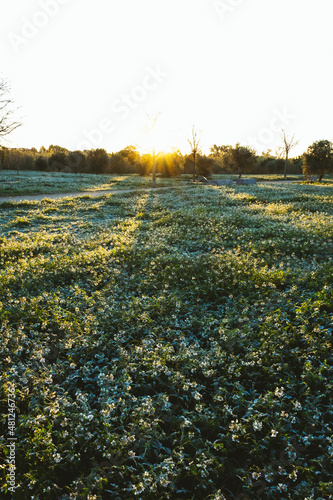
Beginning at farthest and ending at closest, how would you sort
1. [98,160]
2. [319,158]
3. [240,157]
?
[98,160] → [240,157] → [319,158]

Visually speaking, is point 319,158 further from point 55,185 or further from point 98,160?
point 98,160

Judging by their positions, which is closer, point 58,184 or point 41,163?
point 58,184

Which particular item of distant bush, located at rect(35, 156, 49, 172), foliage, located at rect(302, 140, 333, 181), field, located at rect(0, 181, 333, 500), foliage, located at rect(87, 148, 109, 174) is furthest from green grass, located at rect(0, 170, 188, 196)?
distant bush, located at rect(35, 156, 49, 172)

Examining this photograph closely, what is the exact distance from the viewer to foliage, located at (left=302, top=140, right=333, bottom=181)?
48750 millimetres

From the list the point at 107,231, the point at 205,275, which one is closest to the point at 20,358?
the point at 205,275

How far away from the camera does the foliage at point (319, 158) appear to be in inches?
1919

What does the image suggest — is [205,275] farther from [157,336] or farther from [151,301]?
[157,336]

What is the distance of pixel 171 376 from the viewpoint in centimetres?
482

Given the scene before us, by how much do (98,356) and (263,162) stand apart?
362 ft

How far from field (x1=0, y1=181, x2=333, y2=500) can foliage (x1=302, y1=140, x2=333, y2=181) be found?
48113 mm

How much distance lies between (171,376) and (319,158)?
56.3m

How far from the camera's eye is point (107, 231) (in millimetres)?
15734

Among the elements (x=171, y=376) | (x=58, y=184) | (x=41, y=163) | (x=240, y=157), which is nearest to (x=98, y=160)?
(x=41, y=163)

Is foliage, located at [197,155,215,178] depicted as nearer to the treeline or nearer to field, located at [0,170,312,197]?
the treeline
